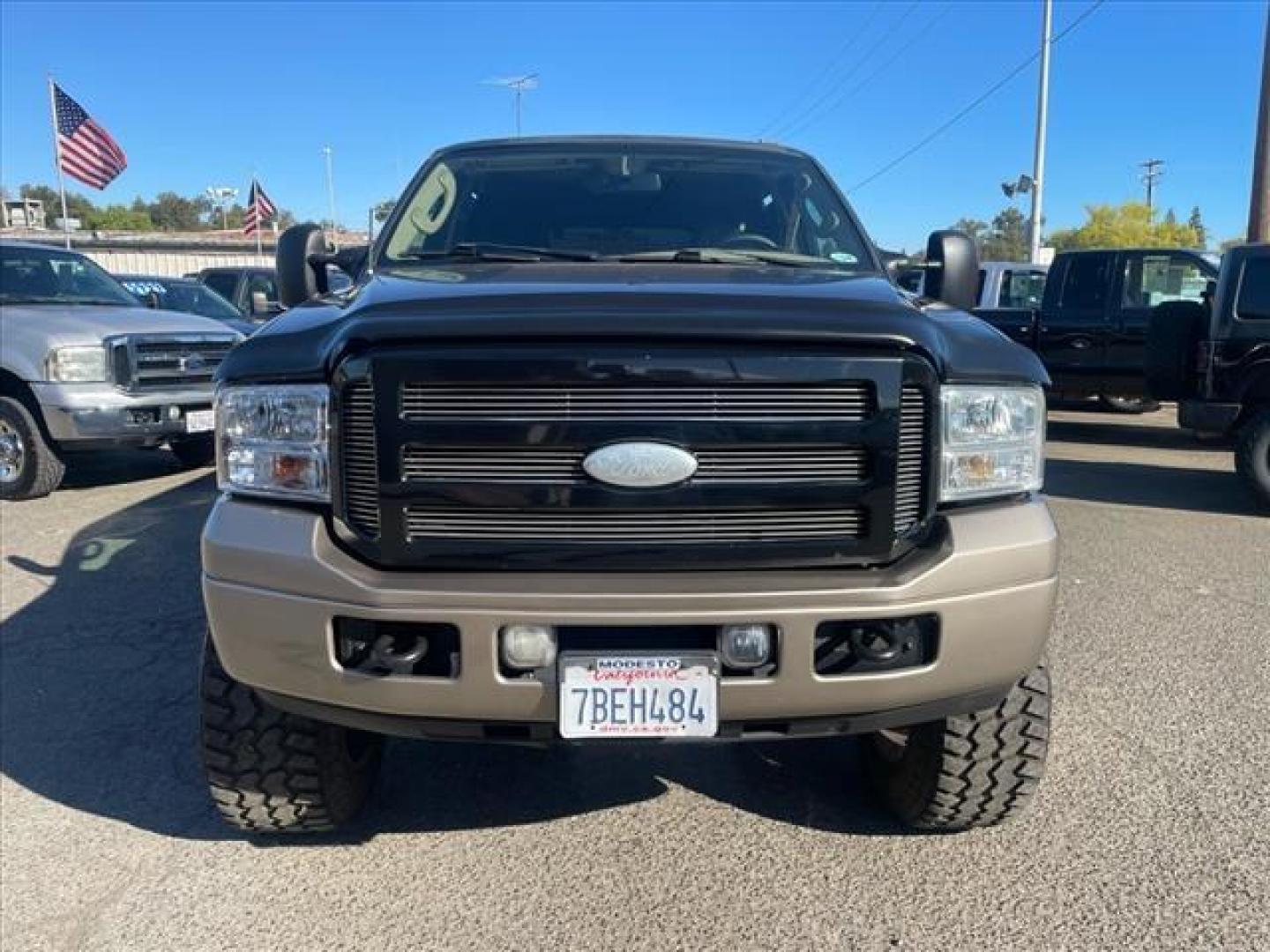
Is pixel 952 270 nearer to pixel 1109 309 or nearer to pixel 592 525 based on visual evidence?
pixel 592 525

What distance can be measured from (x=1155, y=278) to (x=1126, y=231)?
147 ft

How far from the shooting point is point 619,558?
229cm

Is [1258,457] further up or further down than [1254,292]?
further down

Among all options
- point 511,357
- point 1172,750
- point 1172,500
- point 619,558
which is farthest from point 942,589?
point 1172,500

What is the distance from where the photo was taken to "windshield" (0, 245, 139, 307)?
8.23 meters

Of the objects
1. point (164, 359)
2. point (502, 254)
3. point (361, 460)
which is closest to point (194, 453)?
point (164, 359)

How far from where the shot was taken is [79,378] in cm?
759

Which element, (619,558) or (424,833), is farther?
(424,833)

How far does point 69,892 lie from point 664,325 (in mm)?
2124

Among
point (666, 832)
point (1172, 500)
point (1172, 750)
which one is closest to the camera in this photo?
point (666, 832)

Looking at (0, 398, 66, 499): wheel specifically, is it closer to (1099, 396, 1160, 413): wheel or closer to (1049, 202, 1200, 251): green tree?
(1099, 396, 1160, 413): wheel

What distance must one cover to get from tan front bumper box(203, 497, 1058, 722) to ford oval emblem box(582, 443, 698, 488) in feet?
0.70

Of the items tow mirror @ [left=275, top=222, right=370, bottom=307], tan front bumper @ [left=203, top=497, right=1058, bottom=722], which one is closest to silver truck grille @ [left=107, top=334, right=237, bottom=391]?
tow mirror @ [left=275, top=222, right=370, bottom=307]

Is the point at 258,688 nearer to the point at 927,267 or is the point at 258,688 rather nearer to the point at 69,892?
the point at 69,892
